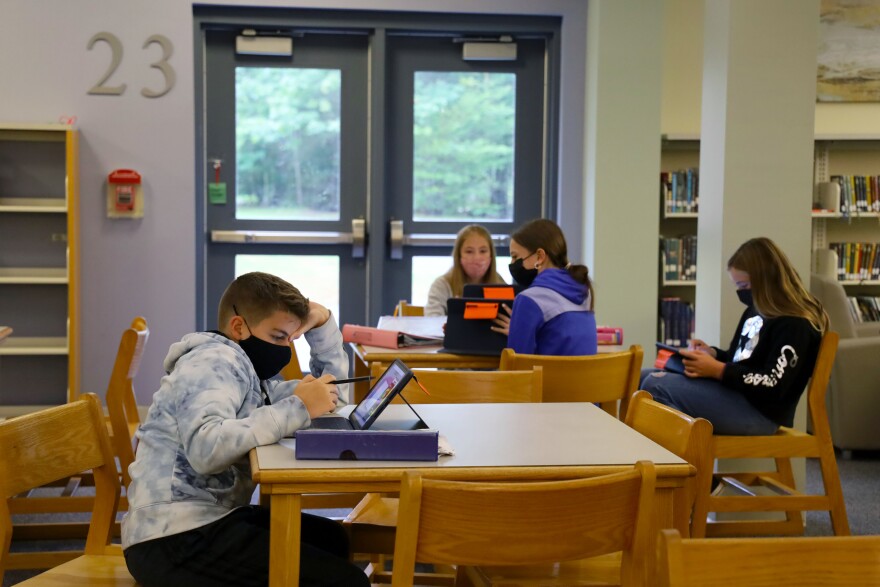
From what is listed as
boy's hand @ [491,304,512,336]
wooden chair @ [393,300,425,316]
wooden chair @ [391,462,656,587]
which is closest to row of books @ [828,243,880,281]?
wooden chair @ [393,300,425,316]

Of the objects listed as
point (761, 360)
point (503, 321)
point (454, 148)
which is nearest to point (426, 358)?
point (503, 321)

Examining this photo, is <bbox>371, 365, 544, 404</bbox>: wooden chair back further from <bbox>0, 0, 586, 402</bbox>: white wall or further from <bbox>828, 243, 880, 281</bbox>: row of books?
<bbox>828, 243, 880, 281</bbox>: row of books

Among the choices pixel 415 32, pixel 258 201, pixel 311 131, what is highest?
pixel 415 32

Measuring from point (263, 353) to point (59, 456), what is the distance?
48 centimetres

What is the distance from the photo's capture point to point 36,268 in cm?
606

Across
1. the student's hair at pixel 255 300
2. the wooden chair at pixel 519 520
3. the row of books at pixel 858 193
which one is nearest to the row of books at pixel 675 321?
the row of books at pixel 858 193

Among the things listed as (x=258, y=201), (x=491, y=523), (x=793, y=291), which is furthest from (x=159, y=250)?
(x=491, y=523)

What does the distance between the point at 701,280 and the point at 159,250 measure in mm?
3359

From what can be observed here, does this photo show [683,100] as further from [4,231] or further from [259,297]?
[259,297]

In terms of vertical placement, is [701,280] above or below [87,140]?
below

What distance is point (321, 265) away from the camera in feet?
21.7

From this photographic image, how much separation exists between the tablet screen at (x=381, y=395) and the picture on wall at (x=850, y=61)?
6.35 m

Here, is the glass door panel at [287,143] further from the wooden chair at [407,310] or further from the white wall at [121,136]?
the wooden chair at [407,310]

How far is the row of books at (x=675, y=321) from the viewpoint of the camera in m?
6.67
